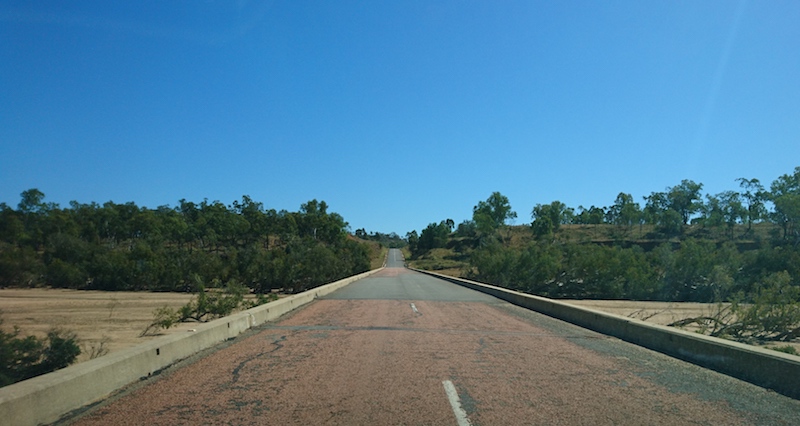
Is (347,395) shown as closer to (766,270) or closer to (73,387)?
(73,387)

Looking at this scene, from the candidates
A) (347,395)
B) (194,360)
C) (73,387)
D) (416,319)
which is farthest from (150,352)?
(416,319)

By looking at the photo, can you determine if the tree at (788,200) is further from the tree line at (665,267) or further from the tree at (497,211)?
the tree at (497,211)

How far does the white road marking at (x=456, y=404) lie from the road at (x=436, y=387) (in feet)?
0.05

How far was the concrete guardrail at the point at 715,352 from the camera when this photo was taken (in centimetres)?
809

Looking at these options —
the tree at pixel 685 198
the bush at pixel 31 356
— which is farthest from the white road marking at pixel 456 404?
the tree at pixel 685 198

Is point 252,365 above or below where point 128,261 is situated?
below

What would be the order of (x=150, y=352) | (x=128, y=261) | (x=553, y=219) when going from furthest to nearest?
(x=553, y=219) → (x=128, y=261) → (x=150, y=352)

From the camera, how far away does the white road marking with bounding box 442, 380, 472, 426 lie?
6.14 m

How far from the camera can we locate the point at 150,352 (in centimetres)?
871

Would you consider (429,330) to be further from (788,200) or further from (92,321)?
(788,200)

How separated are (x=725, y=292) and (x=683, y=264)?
372 centimetres

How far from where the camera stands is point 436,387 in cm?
782

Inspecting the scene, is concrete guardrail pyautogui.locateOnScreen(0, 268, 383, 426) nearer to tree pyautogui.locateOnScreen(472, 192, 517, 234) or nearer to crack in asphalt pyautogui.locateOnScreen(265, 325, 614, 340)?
crack in asphalt pyautogui.locateOnScreen(265, 325, 614, 340)

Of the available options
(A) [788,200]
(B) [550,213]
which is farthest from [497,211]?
(A) [788,200]
